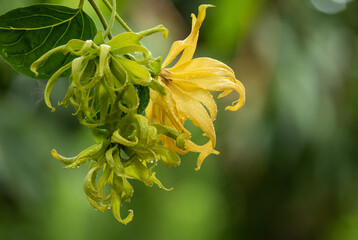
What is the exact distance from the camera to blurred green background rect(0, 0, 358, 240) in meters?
2.66

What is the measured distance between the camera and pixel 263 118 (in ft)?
11.2

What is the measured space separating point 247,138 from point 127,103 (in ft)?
9.97

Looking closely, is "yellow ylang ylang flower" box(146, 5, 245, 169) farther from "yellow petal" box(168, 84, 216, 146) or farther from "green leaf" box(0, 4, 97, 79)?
"green leaf" box(0, 4, 97, 79)

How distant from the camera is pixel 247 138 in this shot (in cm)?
351

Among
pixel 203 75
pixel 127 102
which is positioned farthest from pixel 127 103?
pixel 203 75

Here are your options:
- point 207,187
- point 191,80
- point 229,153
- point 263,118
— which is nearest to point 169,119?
point 191,80

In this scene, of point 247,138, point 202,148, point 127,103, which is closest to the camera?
point 127,103

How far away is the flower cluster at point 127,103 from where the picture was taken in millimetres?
502

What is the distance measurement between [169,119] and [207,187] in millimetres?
4200

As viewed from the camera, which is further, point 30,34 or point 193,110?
point 30,34

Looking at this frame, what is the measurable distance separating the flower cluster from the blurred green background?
1649 mm

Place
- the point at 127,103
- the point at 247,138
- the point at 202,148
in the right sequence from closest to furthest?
the point at 127,103 → the point at 202,148 → the point at 247,138

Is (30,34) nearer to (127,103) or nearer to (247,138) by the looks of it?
(127,103)

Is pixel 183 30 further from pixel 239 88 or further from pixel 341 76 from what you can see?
pixel 239 88
